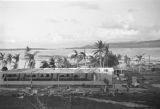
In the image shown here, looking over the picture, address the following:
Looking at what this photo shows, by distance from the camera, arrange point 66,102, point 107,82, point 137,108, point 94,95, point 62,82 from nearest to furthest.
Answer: point 137,108, point 66,102, point 94,95, point 107,82, point 62,82

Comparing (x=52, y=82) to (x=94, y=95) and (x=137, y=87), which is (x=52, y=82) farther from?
(x=137, y=87)

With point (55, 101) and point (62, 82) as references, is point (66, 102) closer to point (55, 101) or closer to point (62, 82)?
point (55, 101)

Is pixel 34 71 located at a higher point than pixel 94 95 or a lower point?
higher

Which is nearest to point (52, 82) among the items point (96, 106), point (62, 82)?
point (62, 82)

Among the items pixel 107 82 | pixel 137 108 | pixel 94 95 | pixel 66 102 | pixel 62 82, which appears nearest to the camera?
pixel 137 108

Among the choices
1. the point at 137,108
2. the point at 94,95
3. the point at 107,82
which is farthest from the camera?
the point at 107,82

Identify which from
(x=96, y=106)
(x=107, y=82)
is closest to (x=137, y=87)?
(x=107, y=82)

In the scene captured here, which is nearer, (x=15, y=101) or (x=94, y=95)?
(x=15, y=101)

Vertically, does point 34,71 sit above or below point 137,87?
above

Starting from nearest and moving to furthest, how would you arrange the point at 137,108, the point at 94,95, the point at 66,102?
the point at 137,108 < the point at 66,102 < the point at 94,95
